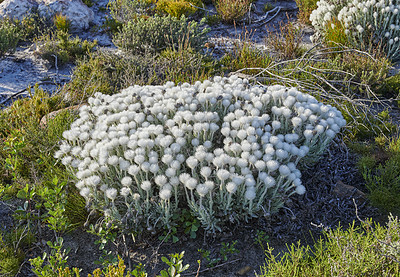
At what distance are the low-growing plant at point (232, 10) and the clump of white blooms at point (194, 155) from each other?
526 cm

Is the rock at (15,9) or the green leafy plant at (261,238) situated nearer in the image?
the green leafy plant at (261,238)

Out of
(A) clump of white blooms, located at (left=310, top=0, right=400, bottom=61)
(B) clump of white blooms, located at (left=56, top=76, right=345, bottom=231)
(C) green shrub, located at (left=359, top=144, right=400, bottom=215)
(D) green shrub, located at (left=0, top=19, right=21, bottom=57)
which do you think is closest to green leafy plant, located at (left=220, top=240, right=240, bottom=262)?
(B) clump of white blooms, located at (left=56, top=76, right=345, bottom=231)

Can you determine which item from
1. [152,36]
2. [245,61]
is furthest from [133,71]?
[245,61]

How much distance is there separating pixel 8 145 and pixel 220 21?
629cm

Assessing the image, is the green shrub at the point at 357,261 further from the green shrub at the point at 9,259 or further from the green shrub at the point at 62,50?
the green shrub at the point at 62,50

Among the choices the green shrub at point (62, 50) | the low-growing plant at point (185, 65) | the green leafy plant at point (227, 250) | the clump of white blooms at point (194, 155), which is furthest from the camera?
the green shrub at point (62, 50)

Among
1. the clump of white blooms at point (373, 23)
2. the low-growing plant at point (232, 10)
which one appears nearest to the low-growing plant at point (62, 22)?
the low-growing plant at point (232, 10)

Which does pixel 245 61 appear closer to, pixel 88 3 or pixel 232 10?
pixel 232 10

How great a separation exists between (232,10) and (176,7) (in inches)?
53.7

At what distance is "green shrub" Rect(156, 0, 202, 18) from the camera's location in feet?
25.5

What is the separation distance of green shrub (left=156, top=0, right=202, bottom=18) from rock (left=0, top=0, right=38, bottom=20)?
3.08 meters

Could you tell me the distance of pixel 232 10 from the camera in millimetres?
7918

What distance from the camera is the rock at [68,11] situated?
25.4ft

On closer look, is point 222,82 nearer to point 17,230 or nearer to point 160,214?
point 160,214
